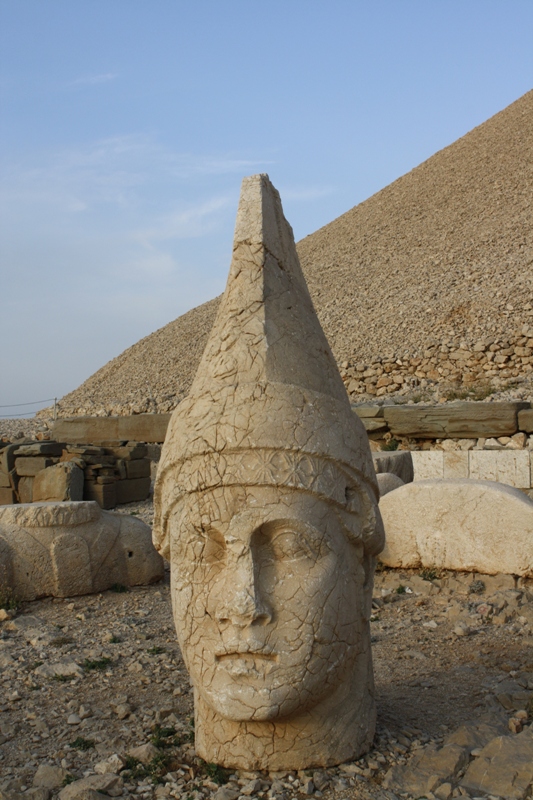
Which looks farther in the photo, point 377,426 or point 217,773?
point 377,426

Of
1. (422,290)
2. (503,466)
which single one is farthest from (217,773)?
(422,290)

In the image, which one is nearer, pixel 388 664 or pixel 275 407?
pixel 275 407

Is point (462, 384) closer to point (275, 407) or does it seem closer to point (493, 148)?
point (275, 407)

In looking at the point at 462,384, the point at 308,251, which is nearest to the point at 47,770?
the point at 462,384

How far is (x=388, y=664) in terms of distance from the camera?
468 cm

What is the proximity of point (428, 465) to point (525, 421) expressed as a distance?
12.2ft

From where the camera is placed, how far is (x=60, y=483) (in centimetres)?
1145

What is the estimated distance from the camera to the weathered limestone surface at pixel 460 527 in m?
6.27

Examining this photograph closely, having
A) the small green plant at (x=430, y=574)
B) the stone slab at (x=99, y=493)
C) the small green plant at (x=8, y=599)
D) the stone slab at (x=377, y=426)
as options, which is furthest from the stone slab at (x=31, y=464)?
the small green plant at (x=430, y=574)

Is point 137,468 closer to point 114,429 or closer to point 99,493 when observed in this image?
point 99,493

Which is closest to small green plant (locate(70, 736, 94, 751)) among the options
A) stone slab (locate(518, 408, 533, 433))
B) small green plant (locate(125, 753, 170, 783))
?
small green plant (locate(125, 753, 170, 783))

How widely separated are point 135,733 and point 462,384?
74.4ft

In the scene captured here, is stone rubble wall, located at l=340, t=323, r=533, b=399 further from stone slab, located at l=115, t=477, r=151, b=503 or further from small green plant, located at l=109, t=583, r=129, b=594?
small green plant, located at l=109, t=583, r=129, b=594

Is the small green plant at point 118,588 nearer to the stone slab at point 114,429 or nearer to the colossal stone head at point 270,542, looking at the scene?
the colossal stone head at point 270,542
